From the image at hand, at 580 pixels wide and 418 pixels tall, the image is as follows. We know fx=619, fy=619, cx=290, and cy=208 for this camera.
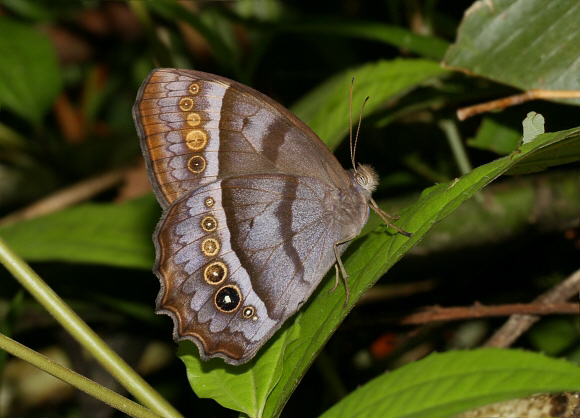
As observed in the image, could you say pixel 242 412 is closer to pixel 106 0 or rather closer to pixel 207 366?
pixel 207 366

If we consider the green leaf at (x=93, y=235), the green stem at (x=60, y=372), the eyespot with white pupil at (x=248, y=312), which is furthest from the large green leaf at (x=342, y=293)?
the green leaf at (x=93, y=235)

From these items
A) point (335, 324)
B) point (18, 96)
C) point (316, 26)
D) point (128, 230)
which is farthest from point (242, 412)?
point (18, 96)

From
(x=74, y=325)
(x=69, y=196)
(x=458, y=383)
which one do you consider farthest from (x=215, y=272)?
(x=69, y=196)

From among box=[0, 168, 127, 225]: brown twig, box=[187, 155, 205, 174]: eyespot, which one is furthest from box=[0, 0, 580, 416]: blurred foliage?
box=[187, 155, 205, 174]: eyespot

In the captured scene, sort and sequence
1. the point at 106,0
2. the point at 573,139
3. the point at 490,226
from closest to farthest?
the point at 573,139 < the point at 490,226 < the point at 106,0

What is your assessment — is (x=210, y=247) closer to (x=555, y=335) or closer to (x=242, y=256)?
(x=242, y=256)

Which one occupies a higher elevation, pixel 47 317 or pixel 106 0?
pixel 106 0

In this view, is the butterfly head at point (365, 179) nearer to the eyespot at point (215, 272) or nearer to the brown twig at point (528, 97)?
the brown twig at point (528, 97)

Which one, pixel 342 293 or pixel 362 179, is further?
pixel 362 179
